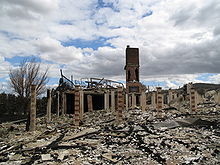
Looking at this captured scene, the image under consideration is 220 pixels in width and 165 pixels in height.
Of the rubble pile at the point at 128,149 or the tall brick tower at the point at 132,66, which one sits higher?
the tall brick tower at the point at 132,66

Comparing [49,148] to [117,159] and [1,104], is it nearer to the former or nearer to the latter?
[117,159]

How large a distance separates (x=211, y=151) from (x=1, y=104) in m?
20.7

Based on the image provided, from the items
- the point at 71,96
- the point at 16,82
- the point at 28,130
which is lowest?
the point at 28,130

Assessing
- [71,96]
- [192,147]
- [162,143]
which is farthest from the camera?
[71,96]

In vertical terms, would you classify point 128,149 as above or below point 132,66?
below

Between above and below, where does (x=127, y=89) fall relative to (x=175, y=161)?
above

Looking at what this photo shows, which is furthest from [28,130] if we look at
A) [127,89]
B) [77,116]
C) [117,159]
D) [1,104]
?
[127,89]

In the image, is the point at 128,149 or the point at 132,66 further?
the point at 132,66

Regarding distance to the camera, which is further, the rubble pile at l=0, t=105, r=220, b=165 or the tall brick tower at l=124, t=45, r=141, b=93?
the tall brick tower at l=124, t=45, r=141, b=93

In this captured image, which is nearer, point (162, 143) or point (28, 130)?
point (162, 143)

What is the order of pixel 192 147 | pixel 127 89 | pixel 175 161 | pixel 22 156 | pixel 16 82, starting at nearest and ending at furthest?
pixel 175 161 → pixel 22 156 → pixel 192 147 → pixel 16 82 → pixel 127 89

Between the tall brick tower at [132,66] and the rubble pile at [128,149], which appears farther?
the tall brick tower at [132,66]

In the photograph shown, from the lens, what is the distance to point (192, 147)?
554 cm

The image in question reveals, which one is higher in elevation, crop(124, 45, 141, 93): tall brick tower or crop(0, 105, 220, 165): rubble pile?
crop(124, 45, 141, 93): tall brick tower
